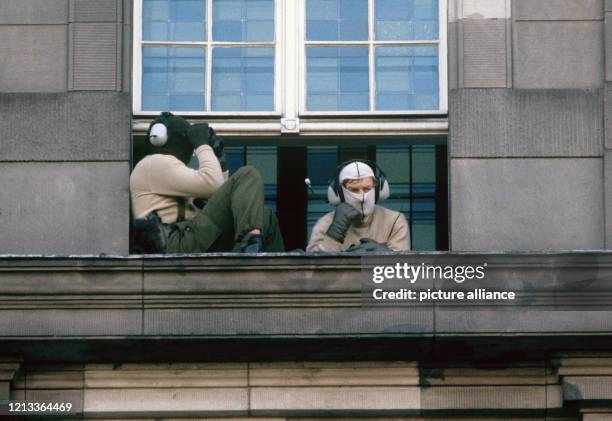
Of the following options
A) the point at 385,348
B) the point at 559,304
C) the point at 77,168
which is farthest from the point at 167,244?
the point at 559,304

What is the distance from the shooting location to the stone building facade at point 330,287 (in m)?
17.0

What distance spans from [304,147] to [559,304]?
13.1 feet

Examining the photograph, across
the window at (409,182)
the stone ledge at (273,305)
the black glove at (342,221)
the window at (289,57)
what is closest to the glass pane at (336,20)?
the window at (289,57)

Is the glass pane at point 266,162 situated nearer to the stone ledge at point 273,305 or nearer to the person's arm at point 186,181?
the person's arm at point 186,181

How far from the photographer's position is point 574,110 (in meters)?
18.2

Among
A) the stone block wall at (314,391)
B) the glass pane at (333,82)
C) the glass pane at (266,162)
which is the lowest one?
the stone block wall at (314,391)

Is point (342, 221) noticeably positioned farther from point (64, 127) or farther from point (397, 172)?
point (64, 127)

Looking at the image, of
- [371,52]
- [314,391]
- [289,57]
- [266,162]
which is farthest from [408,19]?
[314,391]

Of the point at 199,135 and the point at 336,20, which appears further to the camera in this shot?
the point at 336,20

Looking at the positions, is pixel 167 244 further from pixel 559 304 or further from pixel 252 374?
pixel 559 304

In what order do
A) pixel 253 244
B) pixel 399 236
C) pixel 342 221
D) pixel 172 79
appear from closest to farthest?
pixel 253 244
pixel 342 221
pixel 399 236
pixel 172 79

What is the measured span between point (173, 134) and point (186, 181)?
505 millimetres

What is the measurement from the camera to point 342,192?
18359 millimetres

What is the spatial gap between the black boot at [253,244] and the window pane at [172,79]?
183 cm
